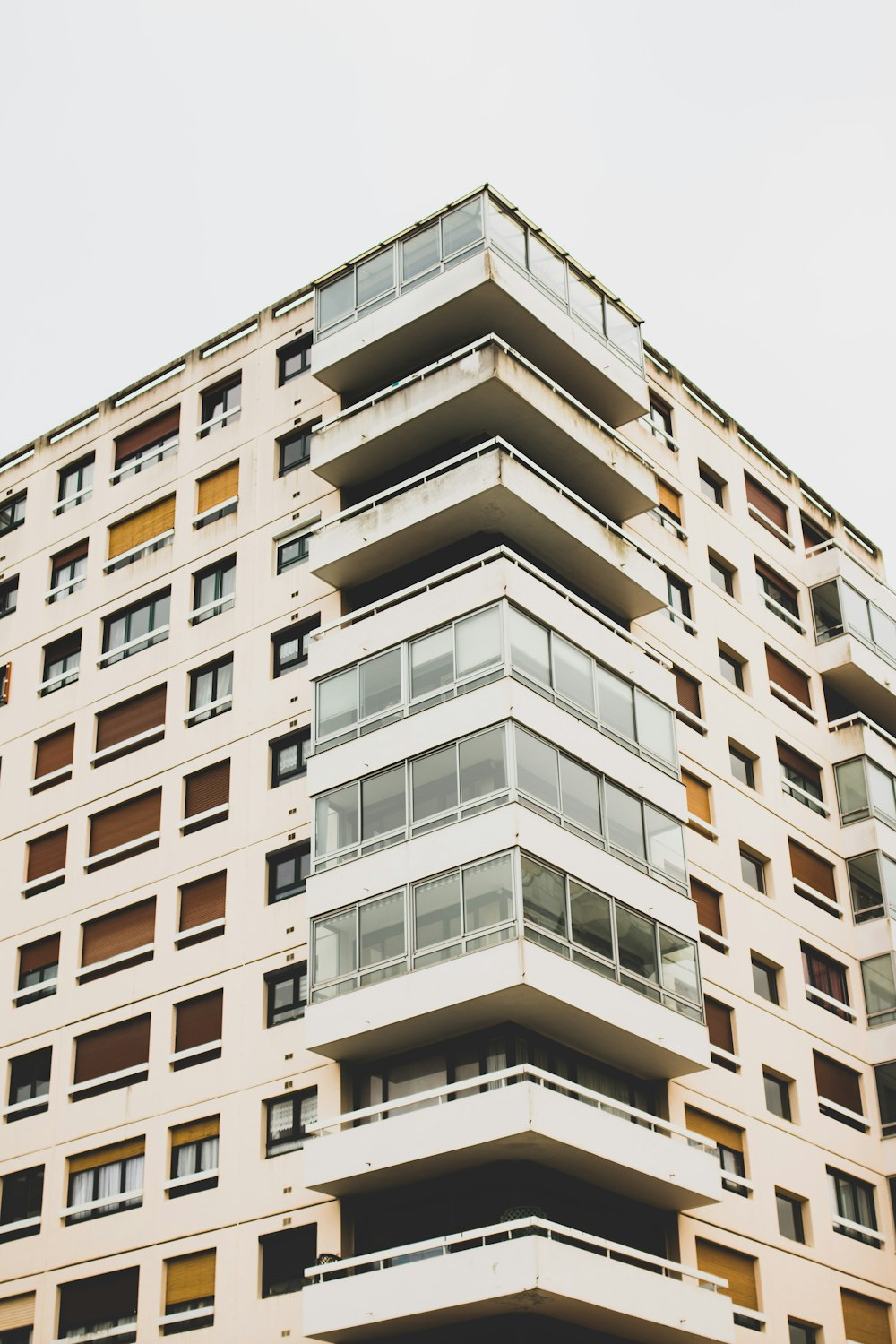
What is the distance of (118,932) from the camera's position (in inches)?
1190

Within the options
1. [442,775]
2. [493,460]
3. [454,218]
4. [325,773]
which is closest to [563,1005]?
[442,775]

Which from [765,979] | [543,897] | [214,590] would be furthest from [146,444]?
[765,979]

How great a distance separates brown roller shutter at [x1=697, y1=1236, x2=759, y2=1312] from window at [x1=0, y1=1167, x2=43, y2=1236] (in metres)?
11.1

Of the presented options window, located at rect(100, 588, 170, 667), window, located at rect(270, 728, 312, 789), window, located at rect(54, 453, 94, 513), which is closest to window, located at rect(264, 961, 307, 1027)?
window, located at rect(270, 728, 312, 789)

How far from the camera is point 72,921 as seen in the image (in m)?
30.9

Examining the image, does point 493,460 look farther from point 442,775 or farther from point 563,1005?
point 563,1005

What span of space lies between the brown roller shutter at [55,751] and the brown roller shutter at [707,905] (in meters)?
12.3

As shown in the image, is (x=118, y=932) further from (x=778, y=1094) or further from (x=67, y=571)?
(x=778, y=1094)

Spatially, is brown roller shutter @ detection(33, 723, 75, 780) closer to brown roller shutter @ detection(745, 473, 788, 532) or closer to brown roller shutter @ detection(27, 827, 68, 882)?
brown roller shutter @ detection(27, 827, 68, 882)

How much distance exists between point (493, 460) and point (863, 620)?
41.9ft

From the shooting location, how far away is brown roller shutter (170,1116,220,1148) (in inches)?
1065

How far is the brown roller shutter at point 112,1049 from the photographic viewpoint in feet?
94.6

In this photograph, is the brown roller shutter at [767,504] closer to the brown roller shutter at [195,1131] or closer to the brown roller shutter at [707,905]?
the brown roller shutter at [707,905]

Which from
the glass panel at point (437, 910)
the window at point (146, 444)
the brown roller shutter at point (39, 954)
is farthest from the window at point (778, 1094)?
the window at point (146, 444)
